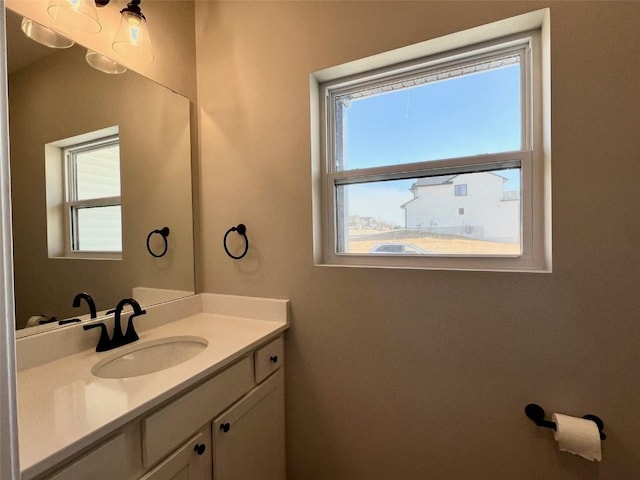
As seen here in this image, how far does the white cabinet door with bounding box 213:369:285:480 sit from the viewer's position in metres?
1.04

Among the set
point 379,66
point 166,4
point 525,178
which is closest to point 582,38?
point 525,178

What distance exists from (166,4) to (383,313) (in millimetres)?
1803

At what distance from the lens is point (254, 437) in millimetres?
1213

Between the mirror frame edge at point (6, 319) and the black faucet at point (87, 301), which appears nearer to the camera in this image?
the mirror frame edge at point (6, 319)

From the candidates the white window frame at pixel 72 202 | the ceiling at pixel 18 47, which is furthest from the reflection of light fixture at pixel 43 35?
the white window frame at pixel 72 202

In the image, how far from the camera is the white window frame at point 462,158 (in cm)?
109

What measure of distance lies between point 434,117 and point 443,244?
1.84 feet

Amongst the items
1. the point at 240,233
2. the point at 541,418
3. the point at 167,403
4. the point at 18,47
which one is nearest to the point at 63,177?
the point at 18,47

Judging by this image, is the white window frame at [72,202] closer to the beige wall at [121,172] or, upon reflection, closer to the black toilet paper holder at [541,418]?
the beige wall at [121,172]

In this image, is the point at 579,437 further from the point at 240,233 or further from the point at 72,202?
the point at 72,202

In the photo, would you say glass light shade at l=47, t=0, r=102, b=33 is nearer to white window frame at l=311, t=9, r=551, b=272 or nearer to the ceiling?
the ceiling

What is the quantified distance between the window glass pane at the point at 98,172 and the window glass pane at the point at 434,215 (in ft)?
3.37

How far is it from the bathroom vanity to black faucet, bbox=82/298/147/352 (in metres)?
0.03

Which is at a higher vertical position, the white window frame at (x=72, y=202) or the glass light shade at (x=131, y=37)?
the glass light shade at (x=131, y=37)
